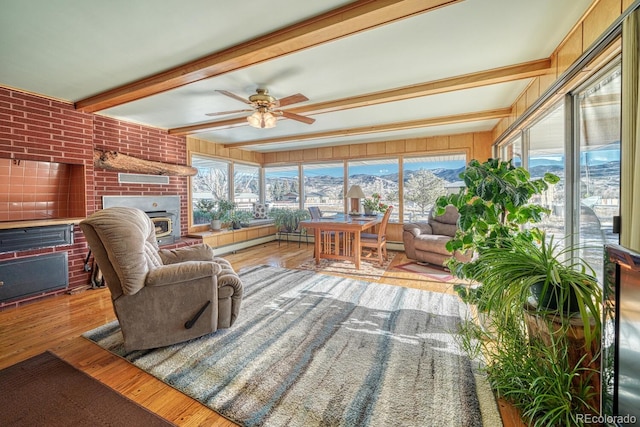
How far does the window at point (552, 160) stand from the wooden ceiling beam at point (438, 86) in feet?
1.34

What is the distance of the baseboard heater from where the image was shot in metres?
2.87

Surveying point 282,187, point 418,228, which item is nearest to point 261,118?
point 418,228

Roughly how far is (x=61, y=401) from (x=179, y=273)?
0.91 m

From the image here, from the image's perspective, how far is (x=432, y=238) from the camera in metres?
4.39

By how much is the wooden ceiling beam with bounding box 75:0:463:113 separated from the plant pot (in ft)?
5.34

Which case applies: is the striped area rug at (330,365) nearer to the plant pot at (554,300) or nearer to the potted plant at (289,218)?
the plant pot at (554,300)

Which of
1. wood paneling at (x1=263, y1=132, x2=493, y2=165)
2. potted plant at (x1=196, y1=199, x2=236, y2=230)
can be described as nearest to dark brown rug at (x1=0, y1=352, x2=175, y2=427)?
potted plant at (x1=196, y1=199, x2=236, y2=230)

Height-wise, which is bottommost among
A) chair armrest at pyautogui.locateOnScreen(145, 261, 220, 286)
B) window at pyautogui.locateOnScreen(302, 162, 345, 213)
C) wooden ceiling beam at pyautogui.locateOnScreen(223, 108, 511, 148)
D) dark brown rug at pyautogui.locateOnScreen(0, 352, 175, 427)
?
dark brown rug at pyautogui.locateOnScreen(0, 352, 175, 427)

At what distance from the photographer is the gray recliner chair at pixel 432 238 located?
4238 mm

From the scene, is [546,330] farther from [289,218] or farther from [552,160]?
[289,218]

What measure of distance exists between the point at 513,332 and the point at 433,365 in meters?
0.62

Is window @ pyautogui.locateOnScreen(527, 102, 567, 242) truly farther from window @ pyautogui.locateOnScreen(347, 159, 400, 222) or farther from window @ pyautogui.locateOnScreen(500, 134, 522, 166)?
window @ pyautogui.locateOnScreen(347, 159, 400, 222)

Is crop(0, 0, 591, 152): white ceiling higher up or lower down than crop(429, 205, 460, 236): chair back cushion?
higher up

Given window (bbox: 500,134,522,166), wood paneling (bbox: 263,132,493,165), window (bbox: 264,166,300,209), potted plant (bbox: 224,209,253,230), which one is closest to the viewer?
window (bbox: 500,134,522,166)
